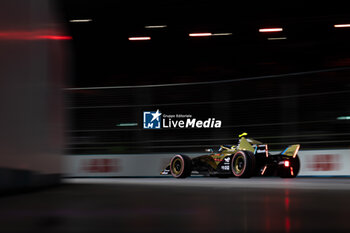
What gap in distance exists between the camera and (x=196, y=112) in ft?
45.8

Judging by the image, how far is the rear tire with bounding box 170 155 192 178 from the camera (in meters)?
12.3

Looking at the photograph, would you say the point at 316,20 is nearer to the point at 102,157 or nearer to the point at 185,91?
the point at 185,91

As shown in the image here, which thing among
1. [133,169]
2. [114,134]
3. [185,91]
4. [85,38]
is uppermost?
[85,38]

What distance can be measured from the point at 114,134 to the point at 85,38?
9.87m

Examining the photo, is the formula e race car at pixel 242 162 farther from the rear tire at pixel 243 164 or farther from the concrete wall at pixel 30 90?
the concrete wall at pixel 30 90

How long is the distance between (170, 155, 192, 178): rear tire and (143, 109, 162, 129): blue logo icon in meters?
1.61

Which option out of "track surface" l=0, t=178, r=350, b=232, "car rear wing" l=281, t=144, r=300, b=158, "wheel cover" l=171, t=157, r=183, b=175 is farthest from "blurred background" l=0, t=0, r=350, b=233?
"car rear wing" l=281, t=144, r=300, b=158

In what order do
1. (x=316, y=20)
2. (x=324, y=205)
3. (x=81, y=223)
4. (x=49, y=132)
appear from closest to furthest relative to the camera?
(x=81, y=223) → (x=324, y=205) → (x=49, y=132) → (x=316, y=20)

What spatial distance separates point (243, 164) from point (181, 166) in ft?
5.29

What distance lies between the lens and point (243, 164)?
11.4m

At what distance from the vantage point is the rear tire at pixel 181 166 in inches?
483

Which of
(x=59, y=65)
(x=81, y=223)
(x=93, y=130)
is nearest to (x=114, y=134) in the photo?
(x=93, y=130)

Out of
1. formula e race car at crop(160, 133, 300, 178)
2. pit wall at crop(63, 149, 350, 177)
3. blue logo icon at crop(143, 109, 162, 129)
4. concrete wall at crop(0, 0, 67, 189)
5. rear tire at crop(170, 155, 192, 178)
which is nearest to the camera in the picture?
concrete wall at crop(0, 0, 67, 189)

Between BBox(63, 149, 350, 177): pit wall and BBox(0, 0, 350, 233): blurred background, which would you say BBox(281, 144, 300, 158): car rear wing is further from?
BBox(63, 149, 350, 177): pit wall
